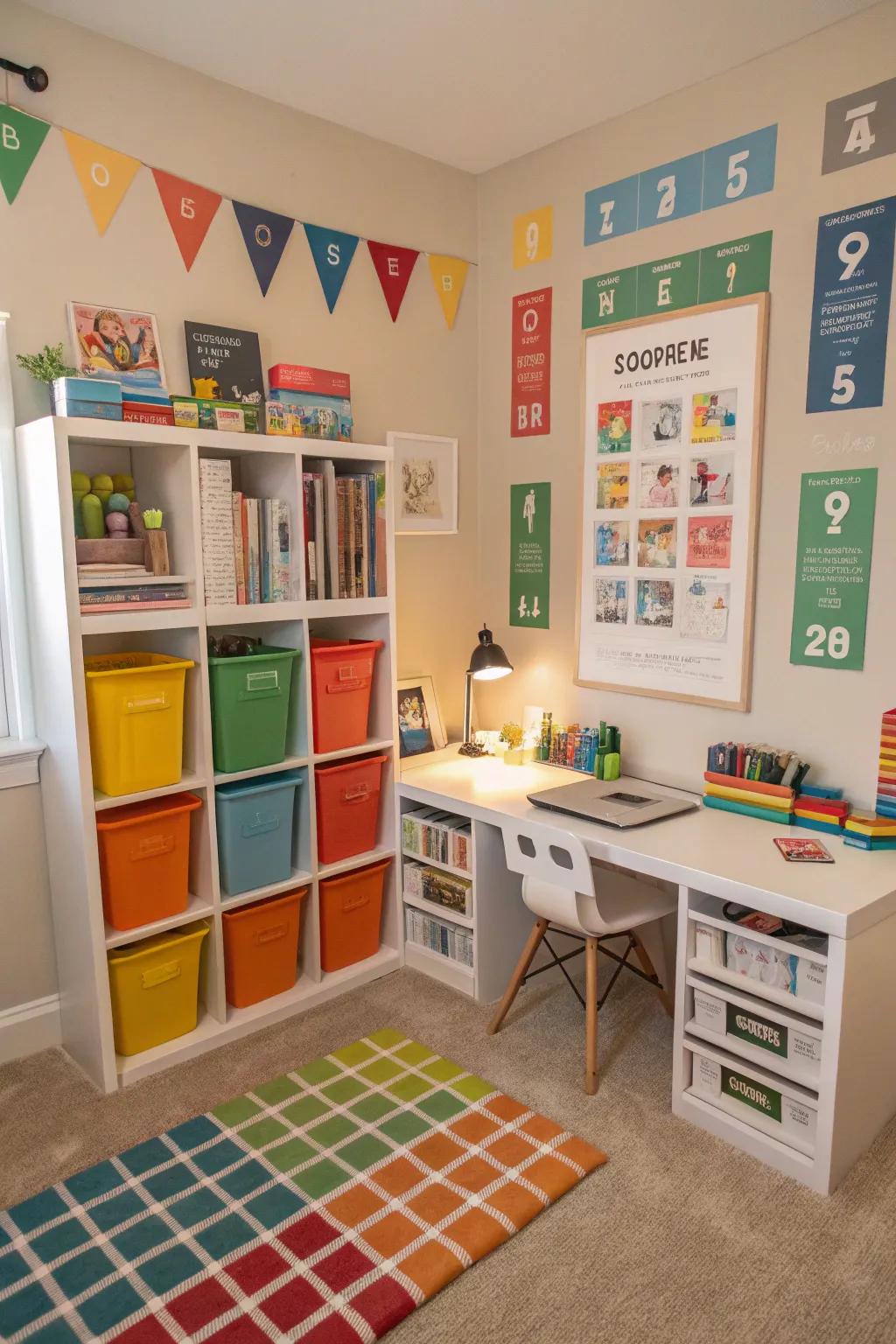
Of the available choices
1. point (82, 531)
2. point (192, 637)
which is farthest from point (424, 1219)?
point (82, 531)

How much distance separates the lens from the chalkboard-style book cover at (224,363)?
102 inches

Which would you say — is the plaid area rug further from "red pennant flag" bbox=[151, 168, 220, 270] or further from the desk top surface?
"red pennant flag" bbox=[151, 168, 220, 270]

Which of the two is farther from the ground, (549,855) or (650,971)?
(549,855)

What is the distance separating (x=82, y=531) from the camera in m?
2.31

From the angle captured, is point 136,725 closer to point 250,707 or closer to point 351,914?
point 250,707

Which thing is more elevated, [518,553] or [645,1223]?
[518,553]

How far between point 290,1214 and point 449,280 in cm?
294

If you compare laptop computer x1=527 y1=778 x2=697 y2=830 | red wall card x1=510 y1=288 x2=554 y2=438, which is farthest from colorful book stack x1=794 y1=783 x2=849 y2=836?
red wall card x1=510 y1=288 x2=554 y2=438

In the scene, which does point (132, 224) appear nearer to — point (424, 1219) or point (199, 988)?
point (199, 988)

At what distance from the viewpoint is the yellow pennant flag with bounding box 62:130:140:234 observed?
235cm

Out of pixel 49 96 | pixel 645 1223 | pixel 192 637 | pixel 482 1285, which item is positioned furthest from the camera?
pixel 192 637

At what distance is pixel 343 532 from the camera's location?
2727 mm

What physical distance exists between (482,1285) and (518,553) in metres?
2.28

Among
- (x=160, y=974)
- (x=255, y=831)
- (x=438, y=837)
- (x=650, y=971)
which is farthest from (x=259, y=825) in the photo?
(x=650, y=971)
